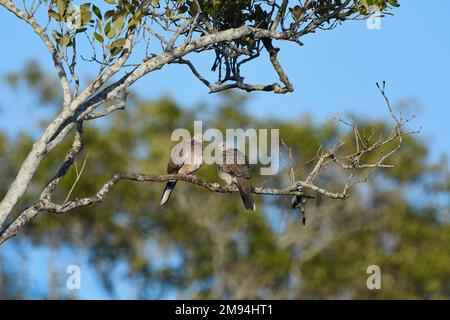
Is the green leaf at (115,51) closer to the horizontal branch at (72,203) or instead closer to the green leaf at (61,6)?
the green leaf at (61,6)

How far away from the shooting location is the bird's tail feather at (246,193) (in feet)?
48.3

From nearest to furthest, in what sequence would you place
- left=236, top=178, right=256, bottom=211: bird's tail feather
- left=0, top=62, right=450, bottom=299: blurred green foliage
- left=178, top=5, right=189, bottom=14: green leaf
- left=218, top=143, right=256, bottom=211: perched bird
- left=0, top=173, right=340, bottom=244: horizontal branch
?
left=0, top=173, right=340, bottom=244: horizontal branch < left=178, top=5, right=189, bottom=14: green leaf < left=236, top=178, right=256, bottom=211: bird's tail feather < left=218, top=143, right=256, bottom=211: perched bird < left=0, top=62, right=450, bottom=299: blurred green foliage

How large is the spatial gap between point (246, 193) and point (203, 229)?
26992mm

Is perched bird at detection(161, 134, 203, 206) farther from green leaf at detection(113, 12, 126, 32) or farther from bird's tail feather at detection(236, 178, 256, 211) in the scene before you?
green leaf at detection(113, 12, 126, 32)

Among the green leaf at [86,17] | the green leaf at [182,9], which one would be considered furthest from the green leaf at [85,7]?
the green leaf at [182,9]

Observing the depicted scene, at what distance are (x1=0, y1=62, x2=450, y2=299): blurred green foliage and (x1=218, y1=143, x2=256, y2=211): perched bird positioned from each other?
20.6 m

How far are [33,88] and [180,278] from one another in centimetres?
901

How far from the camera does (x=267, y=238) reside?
41469 millimetres

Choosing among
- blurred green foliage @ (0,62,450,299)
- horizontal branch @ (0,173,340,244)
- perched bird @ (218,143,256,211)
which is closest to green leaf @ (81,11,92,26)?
horizontal branch @ (0,173,340,244)

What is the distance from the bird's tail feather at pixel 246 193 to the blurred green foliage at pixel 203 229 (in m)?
21.6

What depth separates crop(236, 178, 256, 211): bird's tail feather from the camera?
48.3ft

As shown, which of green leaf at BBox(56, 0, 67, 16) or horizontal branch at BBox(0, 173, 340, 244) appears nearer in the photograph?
horizontal branch at BBox(0, 173, 340, 244)

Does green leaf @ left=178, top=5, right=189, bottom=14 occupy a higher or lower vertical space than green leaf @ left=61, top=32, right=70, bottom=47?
higher
